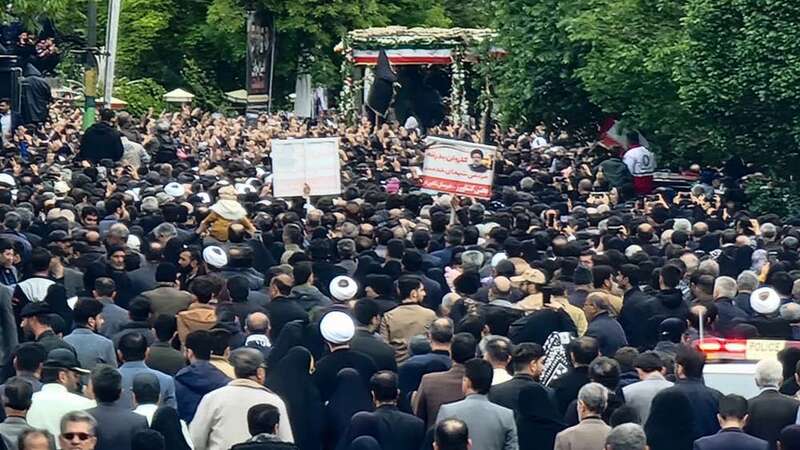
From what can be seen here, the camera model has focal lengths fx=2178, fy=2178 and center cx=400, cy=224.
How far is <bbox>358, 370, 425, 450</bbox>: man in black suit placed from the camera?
12484 mm

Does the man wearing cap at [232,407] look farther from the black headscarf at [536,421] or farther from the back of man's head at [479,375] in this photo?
the black headscarf at [536,421]

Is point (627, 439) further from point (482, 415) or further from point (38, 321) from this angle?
point (38, 321)

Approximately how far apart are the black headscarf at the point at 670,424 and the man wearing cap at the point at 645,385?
1.39 feet

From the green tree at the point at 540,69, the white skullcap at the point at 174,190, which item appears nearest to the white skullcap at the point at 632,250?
the white skullcap at the point at 174,190

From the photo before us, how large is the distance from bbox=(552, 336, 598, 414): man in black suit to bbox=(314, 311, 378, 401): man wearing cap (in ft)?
4.09

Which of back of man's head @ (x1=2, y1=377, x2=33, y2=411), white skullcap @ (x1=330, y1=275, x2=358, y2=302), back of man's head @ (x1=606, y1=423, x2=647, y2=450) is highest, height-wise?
back of man's head @ (x1=606, y1=423, x2=647, y2=450)

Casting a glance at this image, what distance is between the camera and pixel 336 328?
1402 cm

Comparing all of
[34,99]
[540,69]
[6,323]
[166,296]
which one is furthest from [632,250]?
[540,69]

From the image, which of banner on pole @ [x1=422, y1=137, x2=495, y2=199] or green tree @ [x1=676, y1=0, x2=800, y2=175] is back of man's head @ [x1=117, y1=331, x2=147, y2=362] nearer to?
banner on pole @ [x1=422, y1=137, x2=495, y2=199]

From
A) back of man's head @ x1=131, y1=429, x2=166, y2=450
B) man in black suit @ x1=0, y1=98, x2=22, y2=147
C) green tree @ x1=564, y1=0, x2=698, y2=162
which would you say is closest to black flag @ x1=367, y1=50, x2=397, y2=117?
green tree @ x1=564, y1=0, x2=698, y2=162

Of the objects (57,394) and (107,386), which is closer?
(107,386)

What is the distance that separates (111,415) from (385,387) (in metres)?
1.65

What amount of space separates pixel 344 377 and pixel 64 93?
109ft

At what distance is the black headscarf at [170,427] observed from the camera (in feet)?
38.1
